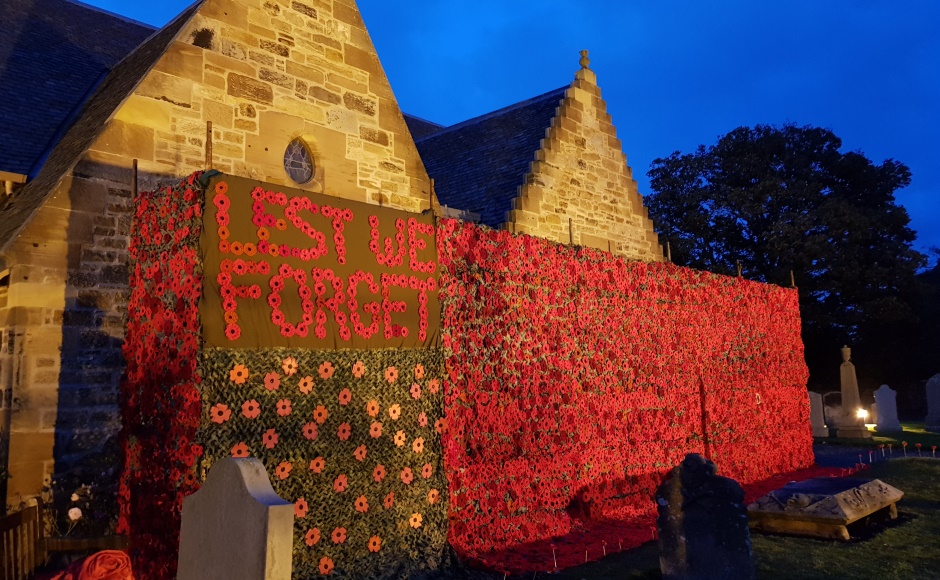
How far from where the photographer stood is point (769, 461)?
555 inches

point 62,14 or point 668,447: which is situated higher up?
point 62,14

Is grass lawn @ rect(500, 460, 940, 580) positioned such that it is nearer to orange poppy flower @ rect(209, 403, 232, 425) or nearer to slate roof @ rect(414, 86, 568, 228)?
orange poppy flower @ rect(209, 403, 232, 425)

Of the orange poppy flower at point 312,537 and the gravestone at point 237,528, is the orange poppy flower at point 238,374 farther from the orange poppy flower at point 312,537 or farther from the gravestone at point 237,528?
the gravestone at point 237,528

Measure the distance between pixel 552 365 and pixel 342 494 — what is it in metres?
3.73

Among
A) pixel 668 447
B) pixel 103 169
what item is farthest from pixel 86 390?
pixel 668 447

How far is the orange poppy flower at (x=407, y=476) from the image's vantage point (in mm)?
7094

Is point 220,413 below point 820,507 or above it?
above

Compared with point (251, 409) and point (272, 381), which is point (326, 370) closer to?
point (272, 381)

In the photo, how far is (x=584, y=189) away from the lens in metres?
15.5

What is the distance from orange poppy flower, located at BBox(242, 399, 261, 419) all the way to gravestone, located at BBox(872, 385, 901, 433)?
83.5ft

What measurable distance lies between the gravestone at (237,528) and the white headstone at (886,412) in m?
26.6

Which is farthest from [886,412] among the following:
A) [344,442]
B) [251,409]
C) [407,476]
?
[251,409]

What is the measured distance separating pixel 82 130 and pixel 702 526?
30.9 feet

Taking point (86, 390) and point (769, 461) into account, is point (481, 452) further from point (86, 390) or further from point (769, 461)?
point (769, 461)
